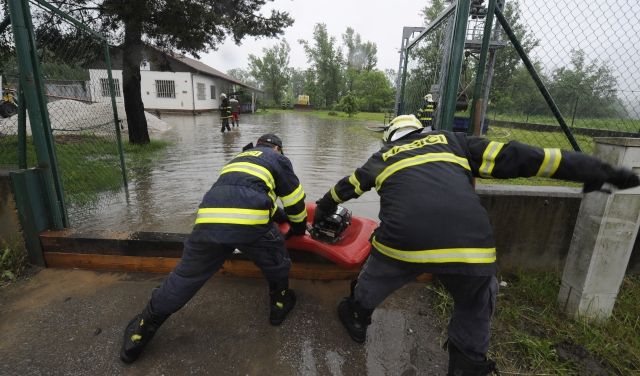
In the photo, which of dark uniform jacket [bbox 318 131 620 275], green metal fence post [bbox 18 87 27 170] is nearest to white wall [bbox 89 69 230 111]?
green metal fence post [bbox 18 87 27 170]

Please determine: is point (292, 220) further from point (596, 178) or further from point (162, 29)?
point (162, 29)

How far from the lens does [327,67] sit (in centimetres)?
4997

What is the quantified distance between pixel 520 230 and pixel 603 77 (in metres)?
1.67

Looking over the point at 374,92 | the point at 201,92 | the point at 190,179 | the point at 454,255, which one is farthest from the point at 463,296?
the point at 374,92

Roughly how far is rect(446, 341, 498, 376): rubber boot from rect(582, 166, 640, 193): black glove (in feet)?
3.61

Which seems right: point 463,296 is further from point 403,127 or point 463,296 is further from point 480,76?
point 480,76

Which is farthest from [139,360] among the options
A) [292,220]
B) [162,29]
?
[162,29]

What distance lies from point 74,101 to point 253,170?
5093 mm

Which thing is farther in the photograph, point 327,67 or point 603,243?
point 327,67

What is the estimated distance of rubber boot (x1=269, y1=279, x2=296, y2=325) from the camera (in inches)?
94.9

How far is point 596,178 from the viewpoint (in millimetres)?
1730

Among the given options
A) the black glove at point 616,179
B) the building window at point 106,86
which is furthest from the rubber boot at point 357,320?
the building window at point 106,86

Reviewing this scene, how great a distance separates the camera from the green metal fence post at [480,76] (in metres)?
2.66

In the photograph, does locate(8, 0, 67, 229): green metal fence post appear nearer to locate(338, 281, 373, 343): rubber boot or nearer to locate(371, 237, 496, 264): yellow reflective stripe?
locate(338, 281, 373, 343): rubber boot
